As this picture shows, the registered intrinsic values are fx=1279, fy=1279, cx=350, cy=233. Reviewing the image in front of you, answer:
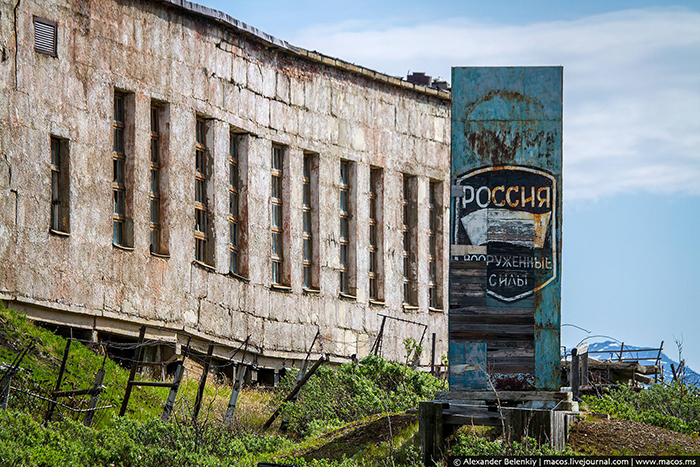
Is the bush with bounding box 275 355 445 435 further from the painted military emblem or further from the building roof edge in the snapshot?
the building roof edge

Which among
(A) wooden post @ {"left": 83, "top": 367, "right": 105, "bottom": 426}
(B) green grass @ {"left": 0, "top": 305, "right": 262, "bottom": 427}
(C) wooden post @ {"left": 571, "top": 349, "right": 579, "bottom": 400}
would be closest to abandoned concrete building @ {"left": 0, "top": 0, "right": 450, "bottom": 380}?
(B) green grass @ {"left": 0, "top": 305, "right": 262, "bottom": 427}

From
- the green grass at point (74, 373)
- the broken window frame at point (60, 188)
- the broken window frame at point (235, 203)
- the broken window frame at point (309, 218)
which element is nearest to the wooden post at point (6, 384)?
the green grass at point (74, 373)

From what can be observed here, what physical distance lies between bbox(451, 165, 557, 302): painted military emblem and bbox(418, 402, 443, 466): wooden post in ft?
6.51

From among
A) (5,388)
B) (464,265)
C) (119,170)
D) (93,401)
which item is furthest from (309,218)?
(5,388)

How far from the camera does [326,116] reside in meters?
27.9

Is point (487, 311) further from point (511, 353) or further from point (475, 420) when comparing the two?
point (475, 420)

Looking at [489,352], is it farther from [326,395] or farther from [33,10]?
[33,10]

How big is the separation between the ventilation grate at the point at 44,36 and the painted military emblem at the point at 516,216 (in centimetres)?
846

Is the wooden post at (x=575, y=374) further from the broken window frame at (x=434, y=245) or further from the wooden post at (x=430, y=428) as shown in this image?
the broken window frame at (x=434, y=245)

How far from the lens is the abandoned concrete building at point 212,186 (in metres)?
20.6

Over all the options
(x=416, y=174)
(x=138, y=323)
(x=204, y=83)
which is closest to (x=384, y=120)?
(x=416, y=174)

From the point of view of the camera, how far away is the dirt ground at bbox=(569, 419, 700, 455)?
13883mm

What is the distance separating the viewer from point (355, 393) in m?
20.1

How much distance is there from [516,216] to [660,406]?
17.2 ft
